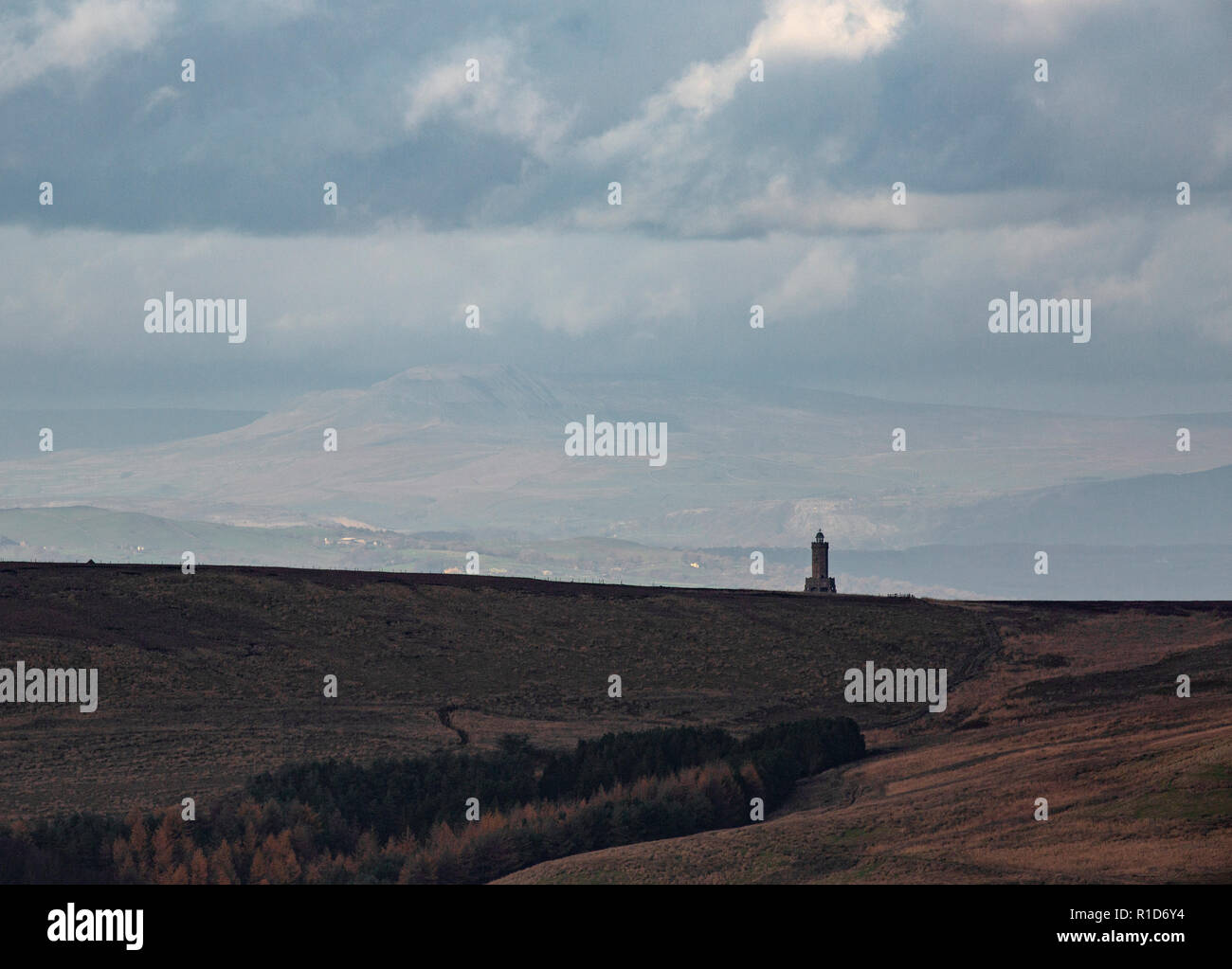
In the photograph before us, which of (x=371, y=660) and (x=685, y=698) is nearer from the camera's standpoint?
(x=685, y=698)

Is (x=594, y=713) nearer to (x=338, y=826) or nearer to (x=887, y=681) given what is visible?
(x=887, y=681)

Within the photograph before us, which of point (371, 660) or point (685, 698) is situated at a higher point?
point (371, 660)

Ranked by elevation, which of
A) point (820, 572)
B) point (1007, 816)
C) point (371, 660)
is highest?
point (820, 572)

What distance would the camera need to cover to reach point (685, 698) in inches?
2354

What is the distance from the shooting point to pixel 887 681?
61.5 m

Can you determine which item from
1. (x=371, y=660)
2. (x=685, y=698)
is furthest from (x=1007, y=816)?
(x=371, y=660)

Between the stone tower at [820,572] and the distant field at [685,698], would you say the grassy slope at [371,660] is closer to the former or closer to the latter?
the distant field at [685,698]

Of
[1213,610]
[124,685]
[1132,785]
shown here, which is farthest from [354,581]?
[1132,785]

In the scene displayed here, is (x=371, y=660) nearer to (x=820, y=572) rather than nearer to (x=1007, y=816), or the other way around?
(x=820, y=572)

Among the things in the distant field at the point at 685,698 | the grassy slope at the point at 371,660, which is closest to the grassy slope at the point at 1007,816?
the distant field at the point at 685,698

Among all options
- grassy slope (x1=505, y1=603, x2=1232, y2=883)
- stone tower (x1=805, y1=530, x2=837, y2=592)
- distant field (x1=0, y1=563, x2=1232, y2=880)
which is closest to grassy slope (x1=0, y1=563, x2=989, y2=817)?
distant field (x1=0, y1=563, x2=1232, y2=880)

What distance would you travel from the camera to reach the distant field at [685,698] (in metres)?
31.3

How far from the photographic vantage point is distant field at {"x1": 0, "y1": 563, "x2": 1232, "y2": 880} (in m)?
31.3
